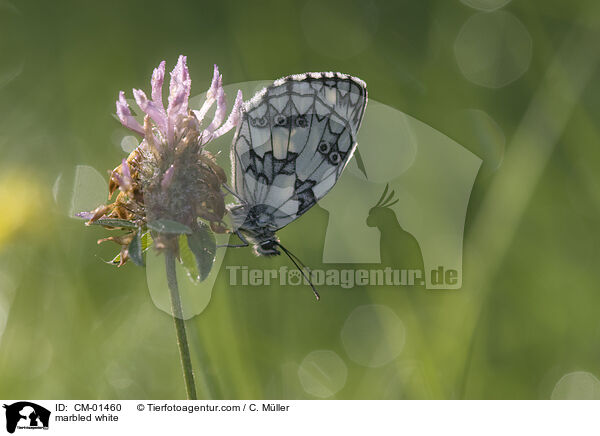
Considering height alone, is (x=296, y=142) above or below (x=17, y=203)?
above

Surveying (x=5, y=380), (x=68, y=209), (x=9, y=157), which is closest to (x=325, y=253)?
(x=68, y=209)

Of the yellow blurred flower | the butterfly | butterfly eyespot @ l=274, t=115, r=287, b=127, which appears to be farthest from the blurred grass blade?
the yellow blurred flower

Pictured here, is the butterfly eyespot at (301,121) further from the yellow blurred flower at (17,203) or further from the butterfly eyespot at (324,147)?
the yellow blurred flower at (17,203)

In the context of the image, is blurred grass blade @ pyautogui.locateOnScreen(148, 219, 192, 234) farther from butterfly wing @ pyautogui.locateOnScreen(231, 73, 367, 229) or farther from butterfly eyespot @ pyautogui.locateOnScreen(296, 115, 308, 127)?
butterfly eyespot @ pyautogui.locateOnScreen(296, 115, 308, 127)

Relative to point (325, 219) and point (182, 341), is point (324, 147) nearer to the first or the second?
point (182, 341)

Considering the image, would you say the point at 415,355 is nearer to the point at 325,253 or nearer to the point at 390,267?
the point at 390,267
